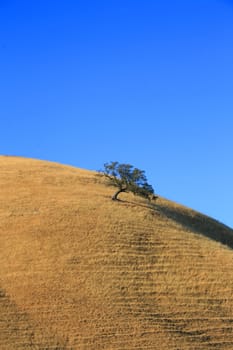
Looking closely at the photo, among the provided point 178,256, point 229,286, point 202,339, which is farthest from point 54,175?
point 202,339

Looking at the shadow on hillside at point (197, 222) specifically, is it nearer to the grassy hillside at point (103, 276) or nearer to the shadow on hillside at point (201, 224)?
the shadow on hillside at point (201, 224)

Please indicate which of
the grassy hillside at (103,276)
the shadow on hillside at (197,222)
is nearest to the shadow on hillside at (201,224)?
the shadow on hillside at (197,222)

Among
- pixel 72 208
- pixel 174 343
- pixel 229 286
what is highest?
pixel 72 208

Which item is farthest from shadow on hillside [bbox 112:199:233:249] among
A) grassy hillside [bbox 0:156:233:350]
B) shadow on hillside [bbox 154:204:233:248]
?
grassy hillside [bbox 0:156:233:350]

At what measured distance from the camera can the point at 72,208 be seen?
171 ft

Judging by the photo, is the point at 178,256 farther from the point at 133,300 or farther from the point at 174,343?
the point at 174,343

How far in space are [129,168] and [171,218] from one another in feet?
17.1

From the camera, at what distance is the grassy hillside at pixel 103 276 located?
38.5 metres

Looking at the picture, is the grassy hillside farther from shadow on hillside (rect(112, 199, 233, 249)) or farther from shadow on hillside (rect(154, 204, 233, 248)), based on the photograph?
shadow on hillside (rect(154, 204, 233, 248))

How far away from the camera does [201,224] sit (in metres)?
63.1

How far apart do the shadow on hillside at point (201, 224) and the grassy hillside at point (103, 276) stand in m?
1.49

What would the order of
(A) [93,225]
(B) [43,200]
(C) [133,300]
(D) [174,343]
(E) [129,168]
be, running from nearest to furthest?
(D) [174,343] < (C) [133,300] < (A) [93,225] < (B) [43,200] < (E) [129,168]

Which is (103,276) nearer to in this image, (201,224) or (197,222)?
(197,222)

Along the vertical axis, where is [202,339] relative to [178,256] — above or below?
below
